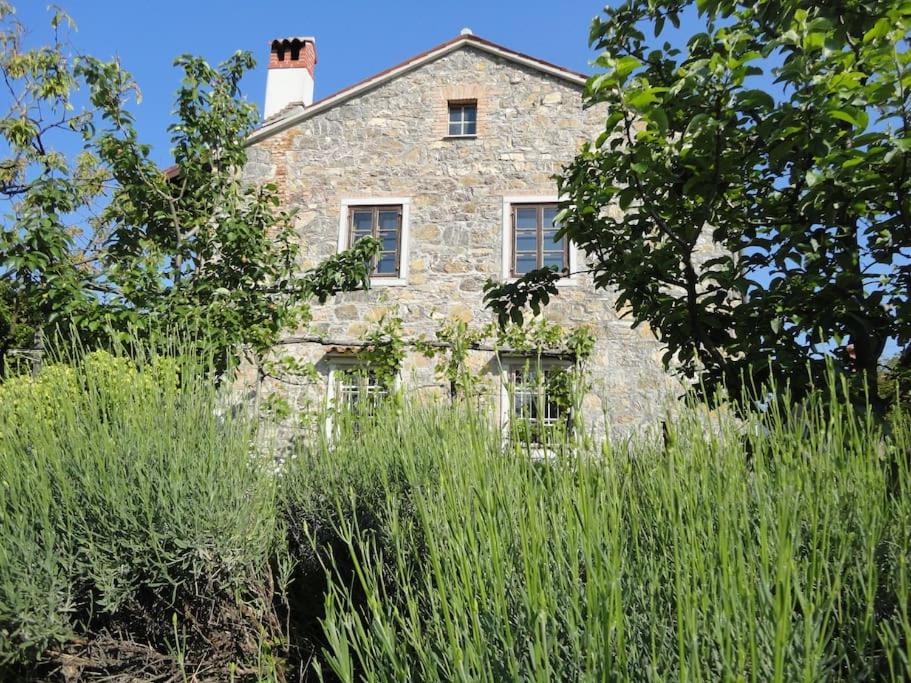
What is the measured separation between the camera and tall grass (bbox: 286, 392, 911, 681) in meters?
1.09

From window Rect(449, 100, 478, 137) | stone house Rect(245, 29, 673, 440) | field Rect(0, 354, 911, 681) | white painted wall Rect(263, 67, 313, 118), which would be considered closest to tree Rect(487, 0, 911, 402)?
field Rect(0, 354, 911, 681)

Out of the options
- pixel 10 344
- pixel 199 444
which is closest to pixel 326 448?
pixel 199 444

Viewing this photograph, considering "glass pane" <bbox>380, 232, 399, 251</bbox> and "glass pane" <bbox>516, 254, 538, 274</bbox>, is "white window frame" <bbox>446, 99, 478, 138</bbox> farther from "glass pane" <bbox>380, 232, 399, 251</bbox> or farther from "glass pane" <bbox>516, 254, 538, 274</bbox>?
"glass pane" <bbox>516, 254, 538, 274</bbox>

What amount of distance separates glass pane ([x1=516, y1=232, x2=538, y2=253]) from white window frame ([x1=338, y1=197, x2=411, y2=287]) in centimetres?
160

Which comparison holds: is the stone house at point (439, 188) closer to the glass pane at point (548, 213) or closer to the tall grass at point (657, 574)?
the glass pane at point (548, 213)

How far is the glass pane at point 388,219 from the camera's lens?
10164 mm

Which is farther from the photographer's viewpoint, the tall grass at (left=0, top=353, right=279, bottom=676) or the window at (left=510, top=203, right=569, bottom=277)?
the window at (left=510, top=203, right=569, bottom=277)

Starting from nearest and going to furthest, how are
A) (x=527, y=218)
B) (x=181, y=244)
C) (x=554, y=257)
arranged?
1. (x=181, y=244)
2. (x=554, y=257)
3. (x=527, y=218)

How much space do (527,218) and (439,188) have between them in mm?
1371

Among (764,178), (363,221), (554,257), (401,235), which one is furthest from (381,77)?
(764,178)

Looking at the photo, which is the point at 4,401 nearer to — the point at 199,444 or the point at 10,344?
the point at 199,444

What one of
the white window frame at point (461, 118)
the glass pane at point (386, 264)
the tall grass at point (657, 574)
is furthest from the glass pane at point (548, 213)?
the tall grass at point (657, 574)

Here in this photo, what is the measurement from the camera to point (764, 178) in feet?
10.9

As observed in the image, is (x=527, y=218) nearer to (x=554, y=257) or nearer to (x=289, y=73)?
(x=554, y=257)
